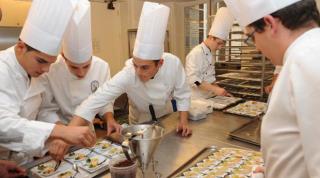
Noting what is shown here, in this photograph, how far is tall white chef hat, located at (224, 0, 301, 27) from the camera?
0.70 meters

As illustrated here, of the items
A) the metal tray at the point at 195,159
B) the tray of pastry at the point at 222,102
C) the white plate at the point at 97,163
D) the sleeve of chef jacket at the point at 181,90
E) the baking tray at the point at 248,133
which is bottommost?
the metal tray at the point at 195,159

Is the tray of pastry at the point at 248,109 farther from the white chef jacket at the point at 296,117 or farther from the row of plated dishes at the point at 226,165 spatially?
the white chef jacket at the point at 296,117

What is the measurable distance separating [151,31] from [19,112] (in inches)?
34.0

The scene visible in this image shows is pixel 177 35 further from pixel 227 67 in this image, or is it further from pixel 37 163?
pixel 37 163

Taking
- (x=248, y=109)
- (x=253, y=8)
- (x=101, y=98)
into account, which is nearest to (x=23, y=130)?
(x=101, y=98)

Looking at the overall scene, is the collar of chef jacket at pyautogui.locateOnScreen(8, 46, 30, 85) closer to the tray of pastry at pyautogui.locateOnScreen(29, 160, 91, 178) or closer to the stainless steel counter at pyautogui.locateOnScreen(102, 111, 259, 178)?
the tray of pastry at pyautogui.locateOnScreen(29, 160, 91, 178)

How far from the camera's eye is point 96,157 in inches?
48.1

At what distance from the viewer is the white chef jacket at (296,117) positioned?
0.58m

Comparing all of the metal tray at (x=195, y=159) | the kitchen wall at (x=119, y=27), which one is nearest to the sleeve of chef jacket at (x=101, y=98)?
the metal tray at (x=195, y=159)

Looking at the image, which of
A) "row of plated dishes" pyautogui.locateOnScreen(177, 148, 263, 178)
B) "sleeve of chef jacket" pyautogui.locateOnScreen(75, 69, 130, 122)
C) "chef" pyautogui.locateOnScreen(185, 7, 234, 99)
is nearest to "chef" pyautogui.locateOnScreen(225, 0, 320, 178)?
"row of plated dishes" pyautogui.locateOnScreen(177, 148, 263, 178)

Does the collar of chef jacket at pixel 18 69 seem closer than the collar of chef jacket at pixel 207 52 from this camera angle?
Yes

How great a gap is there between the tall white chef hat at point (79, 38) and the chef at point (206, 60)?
4.12ft

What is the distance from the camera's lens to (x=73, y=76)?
1.72 metres

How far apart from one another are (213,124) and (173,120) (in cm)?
26
